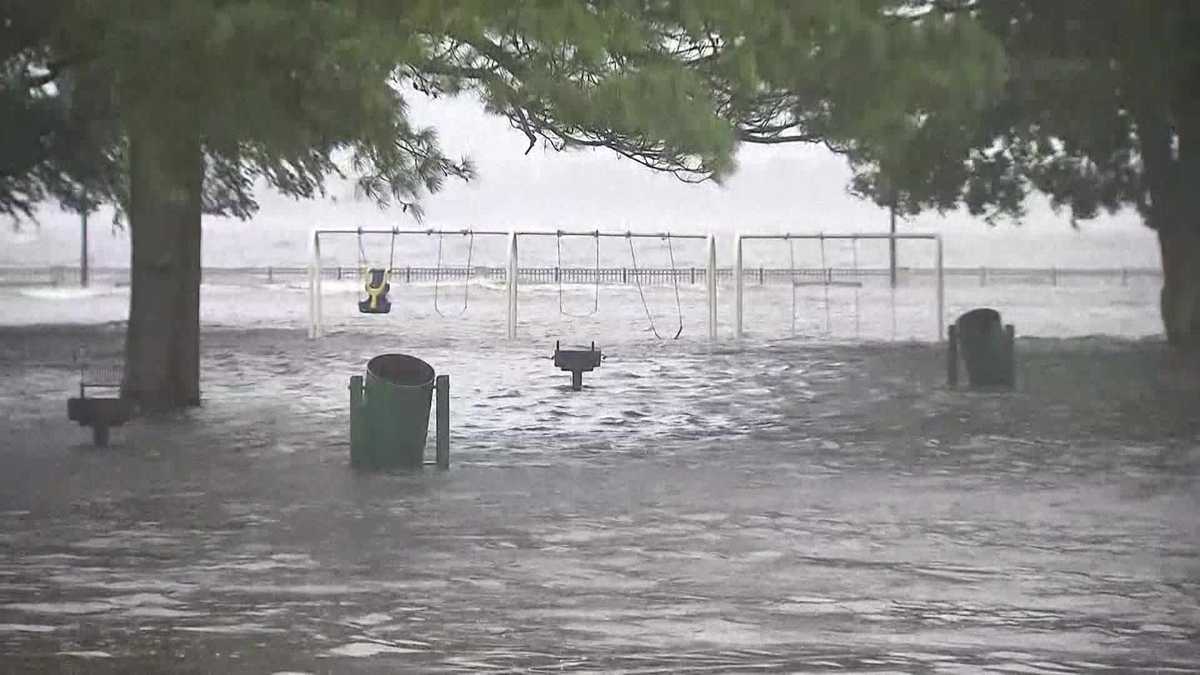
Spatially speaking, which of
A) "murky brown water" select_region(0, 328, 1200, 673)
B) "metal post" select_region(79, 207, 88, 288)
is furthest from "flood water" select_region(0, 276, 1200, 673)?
"metal post" select_region(79, 207, 88, 288)

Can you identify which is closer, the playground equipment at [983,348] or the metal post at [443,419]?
the metal post at [443,419]

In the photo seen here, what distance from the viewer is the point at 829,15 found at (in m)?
4.02

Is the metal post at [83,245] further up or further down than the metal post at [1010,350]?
further up

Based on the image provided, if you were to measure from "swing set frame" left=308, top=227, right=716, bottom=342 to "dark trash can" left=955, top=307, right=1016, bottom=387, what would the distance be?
2.28 feet

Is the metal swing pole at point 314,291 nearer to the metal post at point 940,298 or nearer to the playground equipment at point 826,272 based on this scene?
the playground equipment at point 826,272

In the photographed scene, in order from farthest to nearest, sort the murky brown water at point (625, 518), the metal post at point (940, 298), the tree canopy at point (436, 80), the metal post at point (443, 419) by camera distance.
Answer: the metal post at point (940, 298) → the metal post at point (443, 419) → the tree canopy at point (436, 80) → the murky brown water at point (625, 518)

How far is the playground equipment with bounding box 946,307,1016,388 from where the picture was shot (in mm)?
4297

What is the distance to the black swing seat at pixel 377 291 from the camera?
4.16 meters

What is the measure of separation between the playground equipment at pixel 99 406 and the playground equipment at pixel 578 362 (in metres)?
1.15

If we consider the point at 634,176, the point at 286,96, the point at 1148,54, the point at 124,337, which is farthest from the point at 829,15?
the point at 124,337

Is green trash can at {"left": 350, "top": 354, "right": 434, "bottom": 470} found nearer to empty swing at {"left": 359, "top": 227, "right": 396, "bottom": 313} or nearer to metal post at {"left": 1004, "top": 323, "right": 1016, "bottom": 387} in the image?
empty swing at {"left": 359, "top": 227, "right": 396, "bottom": 313}

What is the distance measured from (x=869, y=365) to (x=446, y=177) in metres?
1.27

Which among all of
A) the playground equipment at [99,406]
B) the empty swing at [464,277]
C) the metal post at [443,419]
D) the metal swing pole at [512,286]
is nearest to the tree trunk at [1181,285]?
the metal swing pole at [512,286]

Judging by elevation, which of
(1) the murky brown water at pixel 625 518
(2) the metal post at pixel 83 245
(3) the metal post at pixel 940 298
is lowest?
(1) the murky brown water at pixel 625 518
